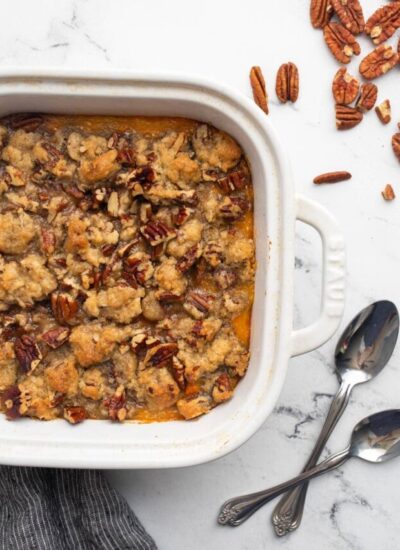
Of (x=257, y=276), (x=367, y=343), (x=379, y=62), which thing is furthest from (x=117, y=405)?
(x=379, y=62)

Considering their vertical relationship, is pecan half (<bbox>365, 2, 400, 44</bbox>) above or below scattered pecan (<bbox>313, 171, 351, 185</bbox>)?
above

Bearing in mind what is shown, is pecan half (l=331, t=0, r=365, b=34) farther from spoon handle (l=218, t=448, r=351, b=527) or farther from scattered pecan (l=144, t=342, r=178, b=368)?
spoon handle (l=218, t=448, r=351, b=527)

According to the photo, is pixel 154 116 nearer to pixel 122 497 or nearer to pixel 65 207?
pixel 65 207

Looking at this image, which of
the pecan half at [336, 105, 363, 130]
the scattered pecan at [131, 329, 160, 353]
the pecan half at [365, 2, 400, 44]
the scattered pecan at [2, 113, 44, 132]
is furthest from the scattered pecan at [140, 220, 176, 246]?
the pecan half at [365, 2, 400, 44]

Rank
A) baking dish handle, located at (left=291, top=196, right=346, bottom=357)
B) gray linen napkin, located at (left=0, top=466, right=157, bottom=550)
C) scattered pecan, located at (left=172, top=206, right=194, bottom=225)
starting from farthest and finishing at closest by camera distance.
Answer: gray linen napkin, located at (left=0, top=466, right=157, bottom=550), scattered pecan, located at (left=172, top=206, right=194, bottom=225), baking dish handle, located at (left=291, top=196, right=346, bottom=357)

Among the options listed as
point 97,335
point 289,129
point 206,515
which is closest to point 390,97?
point 289,129
